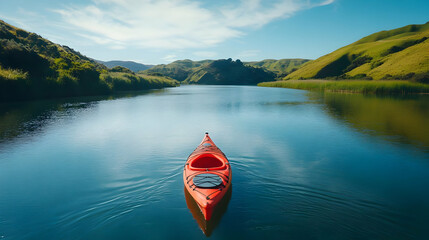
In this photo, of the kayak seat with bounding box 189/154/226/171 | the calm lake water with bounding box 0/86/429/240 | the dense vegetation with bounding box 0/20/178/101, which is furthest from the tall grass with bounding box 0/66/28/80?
the kayak seat with bounding box 189/154/226/171

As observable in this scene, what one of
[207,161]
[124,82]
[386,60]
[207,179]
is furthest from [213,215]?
[386,60]

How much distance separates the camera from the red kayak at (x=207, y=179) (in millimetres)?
6961

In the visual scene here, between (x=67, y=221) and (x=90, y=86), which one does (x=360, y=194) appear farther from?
(x=90, y=86)

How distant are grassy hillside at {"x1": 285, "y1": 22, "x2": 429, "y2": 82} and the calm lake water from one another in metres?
53.2

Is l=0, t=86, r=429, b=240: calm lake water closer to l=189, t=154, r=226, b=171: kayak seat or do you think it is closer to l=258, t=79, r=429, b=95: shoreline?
l=189, t=154, r=226, b=171: kayak seat

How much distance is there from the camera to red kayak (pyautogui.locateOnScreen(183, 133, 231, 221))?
6.96 meters

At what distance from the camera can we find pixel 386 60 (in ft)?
300

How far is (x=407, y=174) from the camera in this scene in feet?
35.7

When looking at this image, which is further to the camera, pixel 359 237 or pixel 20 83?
pixel 20 83

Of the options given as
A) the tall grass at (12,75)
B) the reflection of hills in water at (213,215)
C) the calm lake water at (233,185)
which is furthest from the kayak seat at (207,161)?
the tall grass at (12,75)

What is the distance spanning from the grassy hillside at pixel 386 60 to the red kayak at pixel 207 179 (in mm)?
61123

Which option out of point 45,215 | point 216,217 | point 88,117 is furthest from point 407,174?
point 88,117

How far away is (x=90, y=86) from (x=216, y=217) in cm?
6049

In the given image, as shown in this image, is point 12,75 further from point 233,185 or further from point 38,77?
point 233,185
